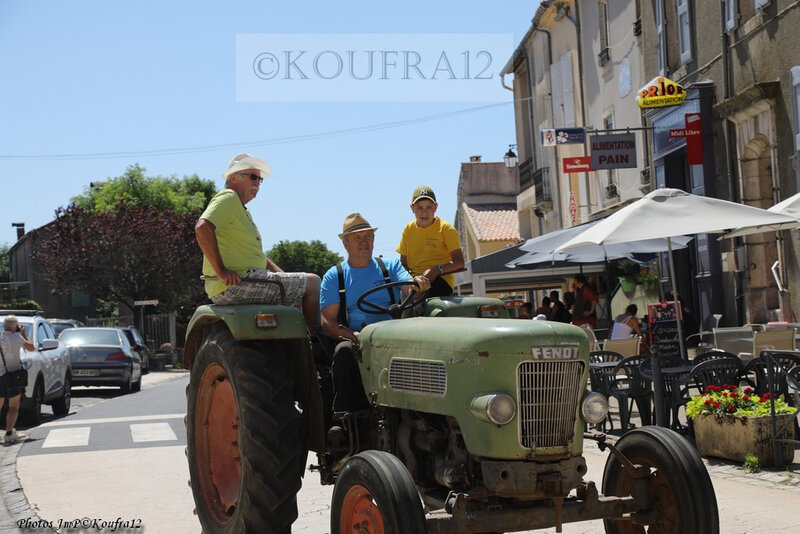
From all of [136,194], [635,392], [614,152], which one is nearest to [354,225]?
[635,392]

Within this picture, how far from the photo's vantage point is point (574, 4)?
2973 centimetres

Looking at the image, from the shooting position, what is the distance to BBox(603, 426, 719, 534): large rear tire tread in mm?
5000

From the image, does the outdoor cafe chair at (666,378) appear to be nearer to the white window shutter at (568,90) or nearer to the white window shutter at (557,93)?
the white window shutter at (568,90)

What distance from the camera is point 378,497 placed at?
15.6ft

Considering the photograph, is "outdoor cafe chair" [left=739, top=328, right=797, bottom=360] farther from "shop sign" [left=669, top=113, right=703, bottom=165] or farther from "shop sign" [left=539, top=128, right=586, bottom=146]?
"shop sign" [left=539, top=128, right=586, bottom=146]

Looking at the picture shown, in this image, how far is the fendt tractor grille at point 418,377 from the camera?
17.0ft

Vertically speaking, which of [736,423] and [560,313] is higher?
[560,313]

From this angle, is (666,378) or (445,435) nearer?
(445,435)

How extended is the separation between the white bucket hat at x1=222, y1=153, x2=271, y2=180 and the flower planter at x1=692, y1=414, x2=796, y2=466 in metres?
4.67

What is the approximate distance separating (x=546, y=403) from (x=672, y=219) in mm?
5906

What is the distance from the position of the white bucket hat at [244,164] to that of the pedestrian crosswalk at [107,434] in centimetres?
668

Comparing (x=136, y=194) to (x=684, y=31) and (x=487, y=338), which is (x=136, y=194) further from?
(x=487, y=338)

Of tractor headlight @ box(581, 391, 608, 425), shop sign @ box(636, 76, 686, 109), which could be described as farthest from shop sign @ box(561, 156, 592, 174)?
tractor headlight @ box(581, 391, 608, 425)

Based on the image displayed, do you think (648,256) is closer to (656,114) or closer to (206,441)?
(656,114)
